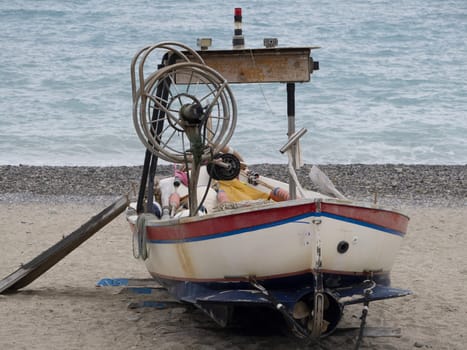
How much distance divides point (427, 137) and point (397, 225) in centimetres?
1487

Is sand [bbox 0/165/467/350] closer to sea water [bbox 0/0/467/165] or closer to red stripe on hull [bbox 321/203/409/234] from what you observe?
red stripe on hull [bbox 321/203/409/234]

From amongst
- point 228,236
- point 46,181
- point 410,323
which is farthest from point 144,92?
point 46,181

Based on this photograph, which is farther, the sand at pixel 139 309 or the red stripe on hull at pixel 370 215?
the sand at pixel 139 309

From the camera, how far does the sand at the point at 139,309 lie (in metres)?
7.76

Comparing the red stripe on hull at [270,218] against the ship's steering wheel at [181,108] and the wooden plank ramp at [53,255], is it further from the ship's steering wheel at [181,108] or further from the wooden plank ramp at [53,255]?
the wooden plank ramp at [53,255]

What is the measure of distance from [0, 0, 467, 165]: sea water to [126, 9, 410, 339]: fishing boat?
26.0 feet

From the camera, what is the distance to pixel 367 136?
22.1 meters

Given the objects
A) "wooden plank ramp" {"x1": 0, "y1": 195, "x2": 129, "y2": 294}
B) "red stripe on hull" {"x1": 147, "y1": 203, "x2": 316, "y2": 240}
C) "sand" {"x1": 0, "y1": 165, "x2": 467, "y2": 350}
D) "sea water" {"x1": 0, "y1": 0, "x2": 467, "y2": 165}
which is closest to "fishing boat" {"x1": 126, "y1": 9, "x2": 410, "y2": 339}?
"red stripe on hull" {"x1": 147, "y1": 203, "x2": 316, "y2": 240}

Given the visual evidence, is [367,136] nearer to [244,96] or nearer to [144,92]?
[244,96]

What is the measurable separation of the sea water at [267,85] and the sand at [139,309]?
4909mm

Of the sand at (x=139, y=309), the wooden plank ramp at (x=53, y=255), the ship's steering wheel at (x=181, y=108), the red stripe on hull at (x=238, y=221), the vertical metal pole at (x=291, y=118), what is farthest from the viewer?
the wooden plank ramp at (x=53, y=255)

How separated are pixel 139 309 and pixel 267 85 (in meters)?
19.6

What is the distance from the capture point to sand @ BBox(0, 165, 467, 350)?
7.76 metres

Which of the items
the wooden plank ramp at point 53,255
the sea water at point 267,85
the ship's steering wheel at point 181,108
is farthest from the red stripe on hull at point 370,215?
the sea water at point 267,85
